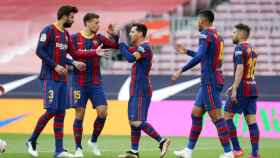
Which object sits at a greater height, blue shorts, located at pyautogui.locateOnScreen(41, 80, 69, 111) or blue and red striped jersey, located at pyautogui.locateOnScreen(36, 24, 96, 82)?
blue and red striped jersey, located at pyautogui.locateOnScreen(36, 24, 96, 82)

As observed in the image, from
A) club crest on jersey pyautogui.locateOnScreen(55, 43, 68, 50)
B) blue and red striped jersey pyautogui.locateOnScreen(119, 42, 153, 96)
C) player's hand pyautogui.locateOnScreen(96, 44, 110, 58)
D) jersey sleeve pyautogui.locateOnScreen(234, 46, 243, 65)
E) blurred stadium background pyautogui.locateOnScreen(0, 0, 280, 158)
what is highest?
club crest on jersey pyautogui.locateOnScreen(55, 43, 68, 50)

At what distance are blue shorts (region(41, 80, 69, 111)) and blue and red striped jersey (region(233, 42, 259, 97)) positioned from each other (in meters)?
2.61

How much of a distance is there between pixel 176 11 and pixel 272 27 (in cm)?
298

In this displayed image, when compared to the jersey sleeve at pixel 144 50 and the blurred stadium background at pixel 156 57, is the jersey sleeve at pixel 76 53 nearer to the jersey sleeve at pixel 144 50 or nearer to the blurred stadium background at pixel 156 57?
the jersey sleeve at pixel 144 50

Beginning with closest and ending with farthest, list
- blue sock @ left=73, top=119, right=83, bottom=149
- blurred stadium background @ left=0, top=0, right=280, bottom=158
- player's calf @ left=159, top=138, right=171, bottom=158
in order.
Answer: player's calf @ left=159, top=138, right=171, bottom=158 → blue sock @ left=73, top=119, right=83, bottom=149 → blurred stadium background @ left=0, top=0, right=280, bottom=158

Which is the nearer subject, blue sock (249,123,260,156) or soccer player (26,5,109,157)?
soccer player (26,5,109,157)

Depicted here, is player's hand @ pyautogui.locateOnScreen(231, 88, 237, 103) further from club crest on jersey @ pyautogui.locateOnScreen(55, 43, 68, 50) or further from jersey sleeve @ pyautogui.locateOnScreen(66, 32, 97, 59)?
club crest on jersey @ pyautogui.locateOnScreen(55, 43, 68, 50)

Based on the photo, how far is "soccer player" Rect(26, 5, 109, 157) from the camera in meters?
11.8

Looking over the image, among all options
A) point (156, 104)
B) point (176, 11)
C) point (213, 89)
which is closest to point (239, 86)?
point (213, 89)

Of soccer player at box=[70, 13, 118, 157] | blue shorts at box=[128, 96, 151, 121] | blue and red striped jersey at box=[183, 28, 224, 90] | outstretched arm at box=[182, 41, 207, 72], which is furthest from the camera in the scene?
soccer player at box=[70, 13, 118, 157]

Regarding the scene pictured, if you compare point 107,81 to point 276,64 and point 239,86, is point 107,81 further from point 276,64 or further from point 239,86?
point 239,86

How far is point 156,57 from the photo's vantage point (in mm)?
22625

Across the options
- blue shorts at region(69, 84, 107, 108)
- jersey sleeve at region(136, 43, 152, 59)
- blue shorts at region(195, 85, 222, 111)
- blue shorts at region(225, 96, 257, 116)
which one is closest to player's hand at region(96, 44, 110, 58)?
jersey sleeve at region(136, 43, 152, 59)

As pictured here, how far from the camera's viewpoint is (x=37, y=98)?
743 inches
